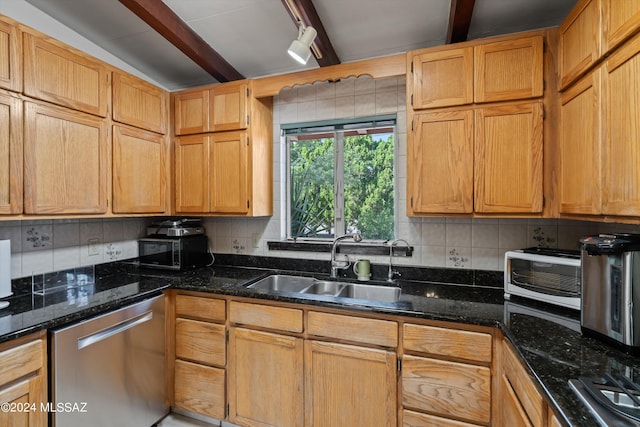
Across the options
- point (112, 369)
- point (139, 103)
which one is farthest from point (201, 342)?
point (139, 103)

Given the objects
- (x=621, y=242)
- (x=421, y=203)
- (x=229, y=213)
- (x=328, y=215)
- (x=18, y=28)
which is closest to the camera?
(x=621, y=242)

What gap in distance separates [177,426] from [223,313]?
815mm

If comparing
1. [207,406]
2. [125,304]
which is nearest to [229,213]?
[125,304]

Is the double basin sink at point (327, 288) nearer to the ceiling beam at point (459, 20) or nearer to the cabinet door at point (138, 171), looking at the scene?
the cabinet door at point (138, 171)

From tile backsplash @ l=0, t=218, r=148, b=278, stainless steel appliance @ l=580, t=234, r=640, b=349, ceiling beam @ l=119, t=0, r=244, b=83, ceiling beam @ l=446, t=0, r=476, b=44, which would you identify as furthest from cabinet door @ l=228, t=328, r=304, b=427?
ceiling beam @ l=446, t=0, r=476, b=44

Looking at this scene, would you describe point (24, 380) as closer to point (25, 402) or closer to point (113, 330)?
point (25, 402)

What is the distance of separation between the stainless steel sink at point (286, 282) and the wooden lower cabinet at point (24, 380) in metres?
1.23

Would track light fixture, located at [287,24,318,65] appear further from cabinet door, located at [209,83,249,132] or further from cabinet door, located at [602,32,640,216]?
cabinet door, located at [602,32,640,216]

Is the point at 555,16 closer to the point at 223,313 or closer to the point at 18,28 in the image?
the point at 223,313

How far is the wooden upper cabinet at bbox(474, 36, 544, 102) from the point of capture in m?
1.58

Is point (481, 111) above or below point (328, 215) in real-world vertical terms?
above

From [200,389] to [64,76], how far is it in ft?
6.74

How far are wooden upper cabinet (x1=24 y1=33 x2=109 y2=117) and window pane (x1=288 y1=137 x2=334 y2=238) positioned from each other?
1352mm

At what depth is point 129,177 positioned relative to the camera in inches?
82.7
